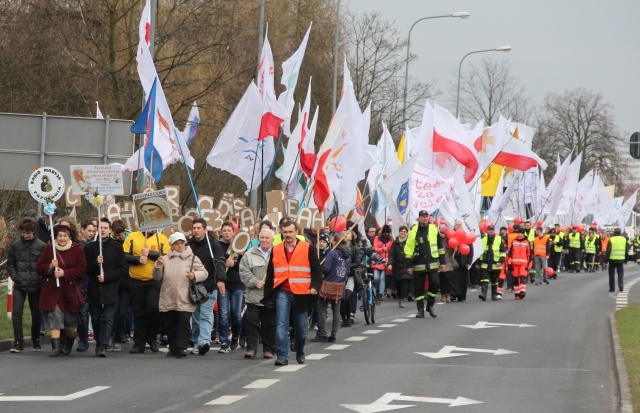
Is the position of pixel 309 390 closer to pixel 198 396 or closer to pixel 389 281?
pixel 198 396

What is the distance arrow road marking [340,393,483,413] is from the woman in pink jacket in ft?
53.7

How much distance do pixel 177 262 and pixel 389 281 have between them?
1596 centimetres

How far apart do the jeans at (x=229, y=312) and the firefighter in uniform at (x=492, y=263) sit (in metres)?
13.4

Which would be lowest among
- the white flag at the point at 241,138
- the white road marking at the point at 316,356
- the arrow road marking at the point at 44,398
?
the arrow road marking at the point at 44,398

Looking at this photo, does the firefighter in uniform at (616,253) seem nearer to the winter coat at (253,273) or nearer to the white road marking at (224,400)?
the winter coat at (253,273)

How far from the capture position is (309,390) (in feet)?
41.3

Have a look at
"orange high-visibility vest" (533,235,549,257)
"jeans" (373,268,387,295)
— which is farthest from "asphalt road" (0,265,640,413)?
"orange high-visibility vest" (533,235,549,257)

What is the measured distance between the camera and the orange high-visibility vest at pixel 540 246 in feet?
128

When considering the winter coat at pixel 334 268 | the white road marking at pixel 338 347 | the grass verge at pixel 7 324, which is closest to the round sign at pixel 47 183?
the grass verge at pixel 7 324

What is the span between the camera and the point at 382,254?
29.4m

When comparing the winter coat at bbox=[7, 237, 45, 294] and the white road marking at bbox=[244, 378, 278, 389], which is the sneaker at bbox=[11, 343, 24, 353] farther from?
the white road marking at bbox=[244, 378, 278, 389]

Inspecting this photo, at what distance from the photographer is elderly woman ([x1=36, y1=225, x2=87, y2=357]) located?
15883 millimetres

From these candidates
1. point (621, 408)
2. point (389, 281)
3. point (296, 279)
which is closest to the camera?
point (621, 408)

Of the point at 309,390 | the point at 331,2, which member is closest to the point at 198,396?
the point at 309,390
